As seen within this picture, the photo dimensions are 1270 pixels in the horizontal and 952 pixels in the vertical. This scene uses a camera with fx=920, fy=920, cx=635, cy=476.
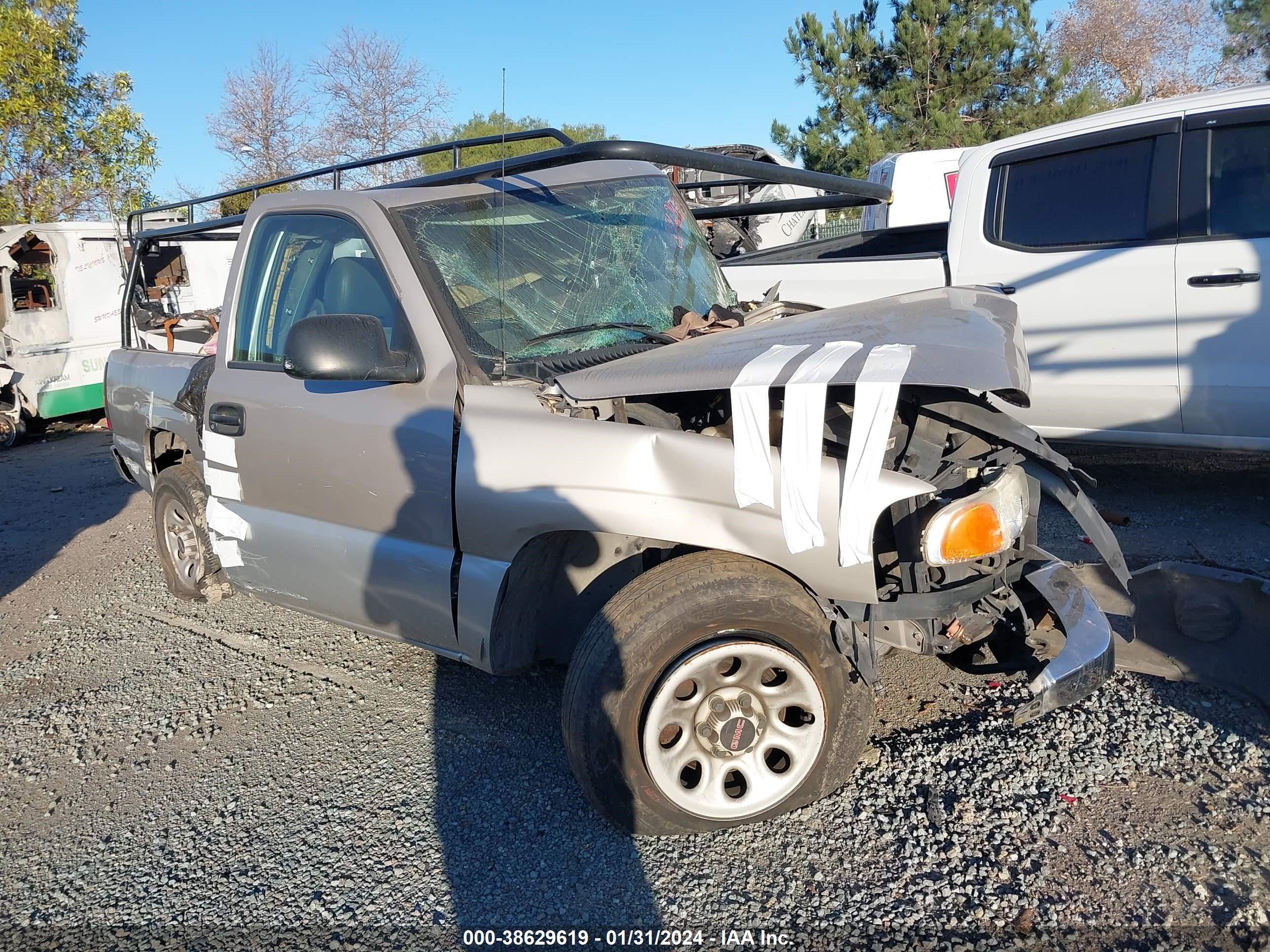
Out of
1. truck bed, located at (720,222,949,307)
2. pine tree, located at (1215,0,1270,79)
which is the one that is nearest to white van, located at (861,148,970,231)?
truck bed, located at (720,222,949,307)

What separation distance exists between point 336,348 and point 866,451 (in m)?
1.67

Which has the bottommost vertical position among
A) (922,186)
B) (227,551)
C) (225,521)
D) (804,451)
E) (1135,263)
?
(227,551)

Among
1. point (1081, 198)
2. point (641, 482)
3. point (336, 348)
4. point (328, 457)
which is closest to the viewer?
point (641, 482)

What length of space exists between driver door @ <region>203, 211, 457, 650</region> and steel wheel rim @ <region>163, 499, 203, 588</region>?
1.03 m

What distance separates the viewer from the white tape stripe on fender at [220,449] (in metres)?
3.83

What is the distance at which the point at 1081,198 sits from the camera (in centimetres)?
547

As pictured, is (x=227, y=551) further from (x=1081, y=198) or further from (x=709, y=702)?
(x=1081, y=198)

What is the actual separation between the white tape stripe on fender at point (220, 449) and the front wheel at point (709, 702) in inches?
77.0

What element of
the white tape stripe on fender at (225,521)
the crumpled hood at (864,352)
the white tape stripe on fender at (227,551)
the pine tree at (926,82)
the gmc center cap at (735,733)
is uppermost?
the pine tree at (926,82)

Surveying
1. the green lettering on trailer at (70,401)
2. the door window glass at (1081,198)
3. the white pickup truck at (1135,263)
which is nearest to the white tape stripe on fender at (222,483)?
the white pickup truck at (1135,263)

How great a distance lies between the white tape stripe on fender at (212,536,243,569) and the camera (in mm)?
3939

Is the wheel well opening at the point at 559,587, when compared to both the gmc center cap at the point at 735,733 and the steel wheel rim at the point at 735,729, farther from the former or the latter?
the gmc center cap at the point at 735,733

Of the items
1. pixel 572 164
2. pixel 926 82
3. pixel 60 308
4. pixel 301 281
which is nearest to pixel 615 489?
pixel 572 164

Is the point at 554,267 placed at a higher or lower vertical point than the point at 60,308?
lower
